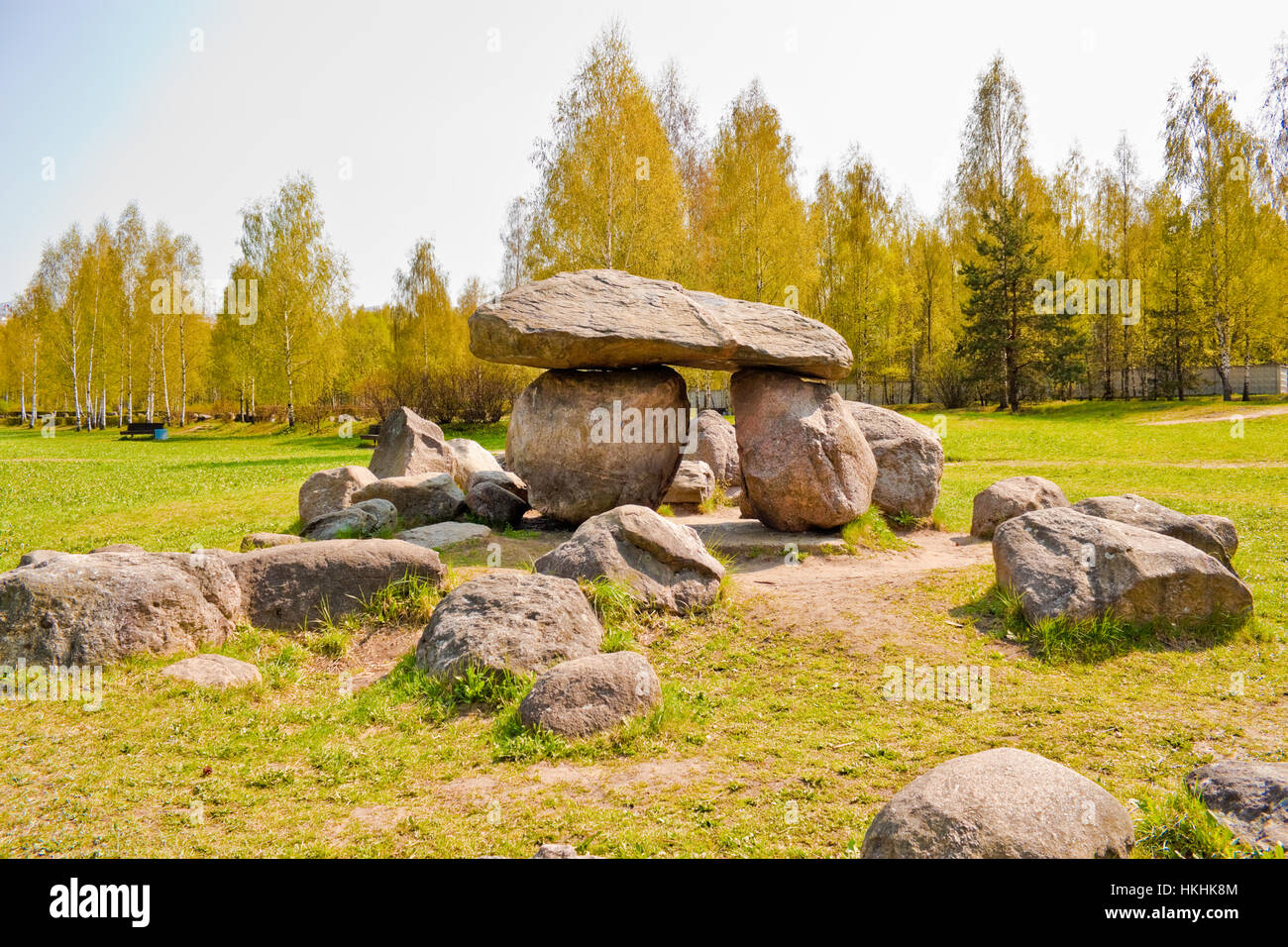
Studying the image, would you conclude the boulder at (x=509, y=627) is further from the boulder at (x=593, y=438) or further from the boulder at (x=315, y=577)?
the boulder at (x=593, y=438)

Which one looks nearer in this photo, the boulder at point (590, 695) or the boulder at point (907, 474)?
the boulder at point (590, 695)

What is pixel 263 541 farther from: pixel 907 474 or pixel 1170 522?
pixel 1170 522

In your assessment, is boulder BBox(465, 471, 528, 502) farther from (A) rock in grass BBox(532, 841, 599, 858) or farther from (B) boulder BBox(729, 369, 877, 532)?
(A) rock in grass BBox(532, 841, 599, 858)

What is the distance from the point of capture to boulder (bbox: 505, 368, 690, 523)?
11070 millimetres

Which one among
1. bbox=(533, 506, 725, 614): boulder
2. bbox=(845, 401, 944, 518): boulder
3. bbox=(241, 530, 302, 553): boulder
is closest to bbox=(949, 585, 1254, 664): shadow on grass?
bbox=(533, 506, 725, 614): boulder

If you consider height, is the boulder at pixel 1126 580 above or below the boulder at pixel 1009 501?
below

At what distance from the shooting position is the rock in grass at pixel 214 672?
5969 millimetres

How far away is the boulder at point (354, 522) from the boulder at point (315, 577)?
8.50 ft

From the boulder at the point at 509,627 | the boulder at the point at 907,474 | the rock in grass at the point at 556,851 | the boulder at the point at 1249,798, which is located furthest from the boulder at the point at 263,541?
the boulder at the point at 1249,798

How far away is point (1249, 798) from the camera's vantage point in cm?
364

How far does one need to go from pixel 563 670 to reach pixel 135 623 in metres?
3.37

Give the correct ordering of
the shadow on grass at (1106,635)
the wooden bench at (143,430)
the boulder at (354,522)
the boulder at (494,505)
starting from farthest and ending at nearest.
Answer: the wooden bench at (143,430) → the boulder at (494,505) → the boulder at (354,522) → the shadow on grass at (1106,635)

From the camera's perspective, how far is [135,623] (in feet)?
20.4
